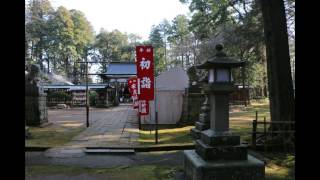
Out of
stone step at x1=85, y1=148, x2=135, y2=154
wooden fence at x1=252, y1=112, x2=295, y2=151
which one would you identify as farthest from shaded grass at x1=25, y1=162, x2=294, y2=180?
stone step at x1=85, y1=148, x2=135, y2=154

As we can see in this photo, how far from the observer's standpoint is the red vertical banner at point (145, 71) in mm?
14836

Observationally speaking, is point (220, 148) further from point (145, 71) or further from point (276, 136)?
point (145, 71)

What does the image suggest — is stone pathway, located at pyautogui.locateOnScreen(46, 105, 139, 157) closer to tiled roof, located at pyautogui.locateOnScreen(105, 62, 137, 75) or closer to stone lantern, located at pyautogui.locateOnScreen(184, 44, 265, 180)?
stone lantern, located at pyautogui.locateOnScreen(184, 44, 265, 180)

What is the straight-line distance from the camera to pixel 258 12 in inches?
787

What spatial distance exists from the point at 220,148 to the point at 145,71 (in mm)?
7416

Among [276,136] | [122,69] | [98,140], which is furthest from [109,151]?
[122,69]

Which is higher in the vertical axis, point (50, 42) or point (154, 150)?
point (50, 42)

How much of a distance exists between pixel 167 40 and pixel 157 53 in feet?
10.6

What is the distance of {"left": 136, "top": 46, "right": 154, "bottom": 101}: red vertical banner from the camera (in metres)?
14.8

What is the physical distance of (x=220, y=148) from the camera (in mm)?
8195

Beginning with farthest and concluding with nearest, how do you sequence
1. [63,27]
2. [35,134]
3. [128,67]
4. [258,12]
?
[63,27], [128,67], [258,12], [35,134]
